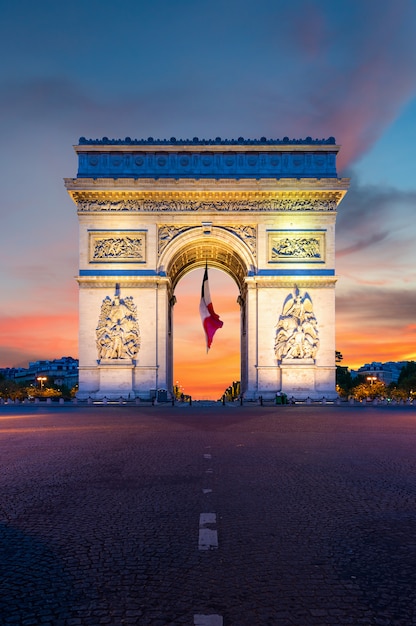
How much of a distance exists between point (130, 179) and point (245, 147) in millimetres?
8000

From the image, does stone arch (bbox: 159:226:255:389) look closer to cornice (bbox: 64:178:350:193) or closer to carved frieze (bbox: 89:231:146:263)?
carved frieze (bbox: 89:231:146:263)

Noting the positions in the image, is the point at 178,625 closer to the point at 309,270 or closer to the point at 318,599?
the point at 318,599

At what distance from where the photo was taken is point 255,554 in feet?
16.4

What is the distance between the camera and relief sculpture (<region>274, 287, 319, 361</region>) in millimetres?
38156

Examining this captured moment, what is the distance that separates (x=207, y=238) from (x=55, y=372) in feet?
414

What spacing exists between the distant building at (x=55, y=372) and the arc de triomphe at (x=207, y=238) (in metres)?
109

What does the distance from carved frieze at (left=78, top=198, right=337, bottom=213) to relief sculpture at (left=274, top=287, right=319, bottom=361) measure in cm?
628

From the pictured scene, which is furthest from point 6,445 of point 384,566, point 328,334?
point 328,334

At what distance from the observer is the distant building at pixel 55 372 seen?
151m

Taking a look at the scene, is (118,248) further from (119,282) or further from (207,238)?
(207,238)

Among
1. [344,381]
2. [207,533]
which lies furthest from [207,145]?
[344,381]

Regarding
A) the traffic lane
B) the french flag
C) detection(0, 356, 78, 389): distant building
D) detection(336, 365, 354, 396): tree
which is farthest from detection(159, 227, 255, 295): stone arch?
detection(0, 356, 78, 389): distant building

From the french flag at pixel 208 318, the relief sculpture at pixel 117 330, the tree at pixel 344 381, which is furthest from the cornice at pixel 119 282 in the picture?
the tree at pixel 344 381

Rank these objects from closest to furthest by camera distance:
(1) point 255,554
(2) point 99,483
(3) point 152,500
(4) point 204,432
A: (1) point 255,554
(3) point 152,500
(2) point 99,483
(4) point 204,432
